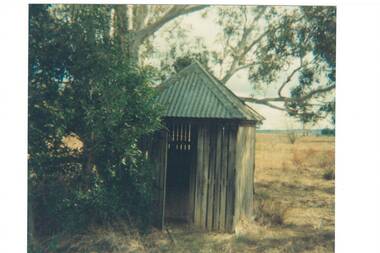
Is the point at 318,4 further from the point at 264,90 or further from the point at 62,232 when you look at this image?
the point at 62,232

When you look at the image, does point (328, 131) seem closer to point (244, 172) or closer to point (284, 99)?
point (284, 99)

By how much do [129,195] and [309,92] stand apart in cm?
494

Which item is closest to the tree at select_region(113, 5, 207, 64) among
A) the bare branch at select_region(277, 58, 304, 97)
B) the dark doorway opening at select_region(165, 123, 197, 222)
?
the dark doorway opening at select_region(165, 123, 197, 222)

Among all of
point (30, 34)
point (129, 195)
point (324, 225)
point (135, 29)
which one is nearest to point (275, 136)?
point (324, 225)

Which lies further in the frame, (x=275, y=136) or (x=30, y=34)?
(x=275, y=136)

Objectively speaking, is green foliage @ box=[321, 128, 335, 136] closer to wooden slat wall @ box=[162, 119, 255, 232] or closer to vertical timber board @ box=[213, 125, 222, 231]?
wooden slat wall @ box=[162, 119, 255, 232]

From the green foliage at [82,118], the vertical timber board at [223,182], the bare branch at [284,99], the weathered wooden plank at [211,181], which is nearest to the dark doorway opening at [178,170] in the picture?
the weathered wooden plank at [211,181]

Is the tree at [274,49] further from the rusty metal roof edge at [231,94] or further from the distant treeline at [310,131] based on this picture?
the rusty metal roof edge at [231,94]

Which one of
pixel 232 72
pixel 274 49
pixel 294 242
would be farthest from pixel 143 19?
pixel 294 242

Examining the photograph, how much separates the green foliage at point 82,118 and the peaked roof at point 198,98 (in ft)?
1.99

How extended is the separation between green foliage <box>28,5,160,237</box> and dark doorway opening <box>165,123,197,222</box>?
1684mm

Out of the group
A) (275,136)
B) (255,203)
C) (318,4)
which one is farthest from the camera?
(255,203)

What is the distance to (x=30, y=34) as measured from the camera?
6.57 m

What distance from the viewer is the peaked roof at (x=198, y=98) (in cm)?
736
